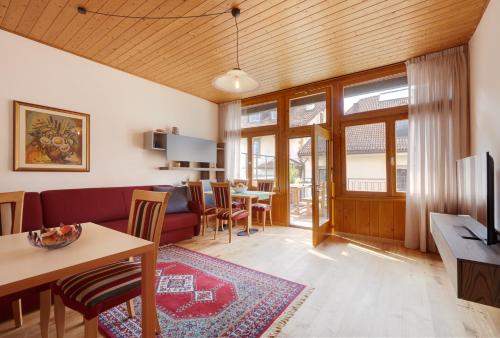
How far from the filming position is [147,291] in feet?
4.34

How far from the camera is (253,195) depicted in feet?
13.5

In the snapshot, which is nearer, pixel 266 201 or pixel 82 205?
pixel 82 205

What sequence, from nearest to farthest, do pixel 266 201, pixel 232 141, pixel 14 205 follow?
pixel 14 205, pixel 266 201, pixel 232 141

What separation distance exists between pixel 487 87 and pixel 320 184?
216cm

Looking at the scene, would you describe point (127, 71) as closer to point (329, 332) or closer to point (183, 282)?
point (183, 282)

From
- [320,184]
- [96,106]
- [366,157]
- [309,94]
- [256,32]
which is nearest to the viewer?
[256,32]

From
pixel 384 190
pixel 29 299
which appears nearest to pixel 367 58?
pixel 384 190

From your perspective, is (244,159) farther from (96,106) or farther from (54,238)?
(54,238)

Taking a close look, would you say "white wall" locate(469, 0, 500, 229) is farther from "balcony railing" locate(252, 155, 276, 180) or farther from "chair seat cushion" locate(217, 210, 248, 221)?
"balcony railing" locate(252, 155, 276, 180)

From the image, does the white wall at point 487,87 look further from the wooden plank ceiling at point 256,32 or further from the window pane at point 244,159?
the window pane at point 244,159

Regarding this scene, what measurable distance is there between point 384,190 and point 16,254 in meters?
4.18

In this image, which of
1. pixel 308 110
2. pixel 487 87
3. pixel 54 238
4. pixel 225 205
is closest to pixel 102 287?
Answer: pixel 54 238

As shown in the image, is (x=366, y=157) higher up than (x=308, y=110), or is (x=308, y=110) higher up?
(x=308, y=110)

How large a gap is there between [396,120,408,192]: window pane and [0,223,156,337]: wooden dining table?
3.67m
